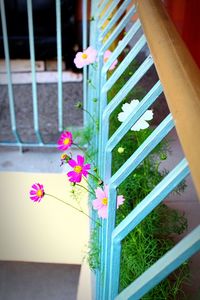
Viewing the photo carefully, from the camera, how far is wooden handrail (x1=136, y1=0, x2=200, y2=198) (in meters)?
0.48

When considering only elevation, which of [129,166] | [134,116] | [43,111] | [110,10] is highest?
[43,111]

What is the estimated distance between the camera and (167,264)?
19.0 inches

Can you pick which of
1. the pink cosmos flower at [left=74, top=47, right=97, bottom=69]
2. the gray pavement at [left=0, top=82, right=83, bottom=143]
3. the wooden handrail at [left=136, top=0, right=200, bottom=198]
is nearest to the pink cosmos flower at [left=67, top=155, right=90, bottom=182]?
the wooden handrail at [left=136, top=0, right=200, bottom=198]

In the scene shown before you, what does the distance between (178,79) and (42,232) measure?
1.60m

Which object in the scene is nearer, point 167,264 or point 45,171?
point 167,264

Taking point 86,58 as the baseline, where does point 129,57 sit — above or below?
below

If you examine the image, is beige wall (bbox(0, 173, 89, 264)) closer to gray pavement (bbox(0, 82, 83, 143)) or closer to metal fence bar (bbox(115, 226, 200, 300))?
gray pavement (bbox(0, 82, 83, 143))

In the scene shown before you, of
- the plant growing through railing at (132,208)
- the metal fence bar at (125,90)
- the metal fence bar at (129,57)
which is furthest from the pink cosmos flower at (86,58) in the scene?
the metal fence bar at (125,90)

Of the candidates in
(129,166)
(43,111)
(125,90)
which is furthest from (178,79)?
(43,111)

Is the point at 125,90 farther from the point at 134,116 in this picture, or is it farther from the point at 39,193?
the point at 39,193

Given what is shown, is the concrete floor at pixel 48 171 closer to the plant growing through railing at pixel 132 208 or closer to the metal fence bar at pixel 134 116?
the plant growing through railing at pixel 132 208

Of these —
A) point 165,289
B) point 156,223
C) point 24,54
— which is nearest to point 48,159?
point 156,223

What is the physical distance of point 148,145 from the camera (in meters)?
0.68

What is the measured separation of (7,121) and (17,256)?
1.53m
